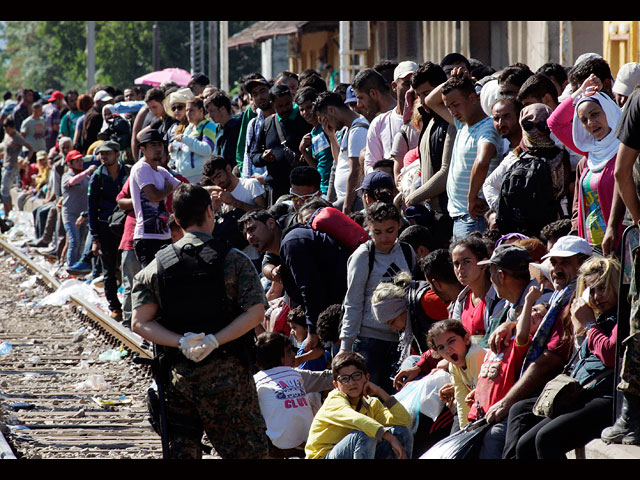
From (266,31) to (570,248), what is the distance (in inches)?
1132

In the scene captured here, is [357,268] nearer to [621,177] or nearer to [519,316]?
[519,316]

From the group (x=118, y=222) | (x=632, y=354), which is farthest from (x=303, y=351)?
(x=118, y=222)

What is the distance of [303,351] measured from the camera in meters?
8.86

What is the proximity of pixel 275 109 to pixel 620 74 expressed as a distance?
5271 mm

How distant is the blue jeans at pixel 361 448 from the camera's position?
6801mm

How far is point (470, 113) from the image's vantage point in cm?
884

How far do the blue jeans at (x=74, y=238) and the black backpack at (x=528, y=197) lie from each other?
10005 millimetres

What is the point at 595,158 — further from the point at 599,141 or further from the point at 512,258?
the point at 512,258

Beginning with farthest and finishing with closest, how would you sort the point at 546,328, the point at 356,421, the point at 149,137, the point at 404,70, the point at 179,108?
the point at 179,108 < the point at 149,137 < the point at 404,70 < the point at 356,421 < the point at 546,328

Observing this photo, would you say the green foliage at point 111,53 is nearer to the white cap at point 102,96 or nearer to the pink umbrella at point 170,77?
the pink umbrella at point 170,77

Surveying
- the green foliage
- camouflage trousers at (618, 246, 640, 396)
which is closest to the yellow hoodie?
camouflage trousers at (618, 246, 640, 396)

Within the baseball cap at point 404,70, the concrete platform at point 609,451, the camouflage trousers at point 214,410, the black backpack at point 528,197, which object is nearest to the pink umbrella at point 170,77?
the baseball cap at point 404,70

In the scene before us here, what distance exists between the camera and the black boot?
5770 millimetres
